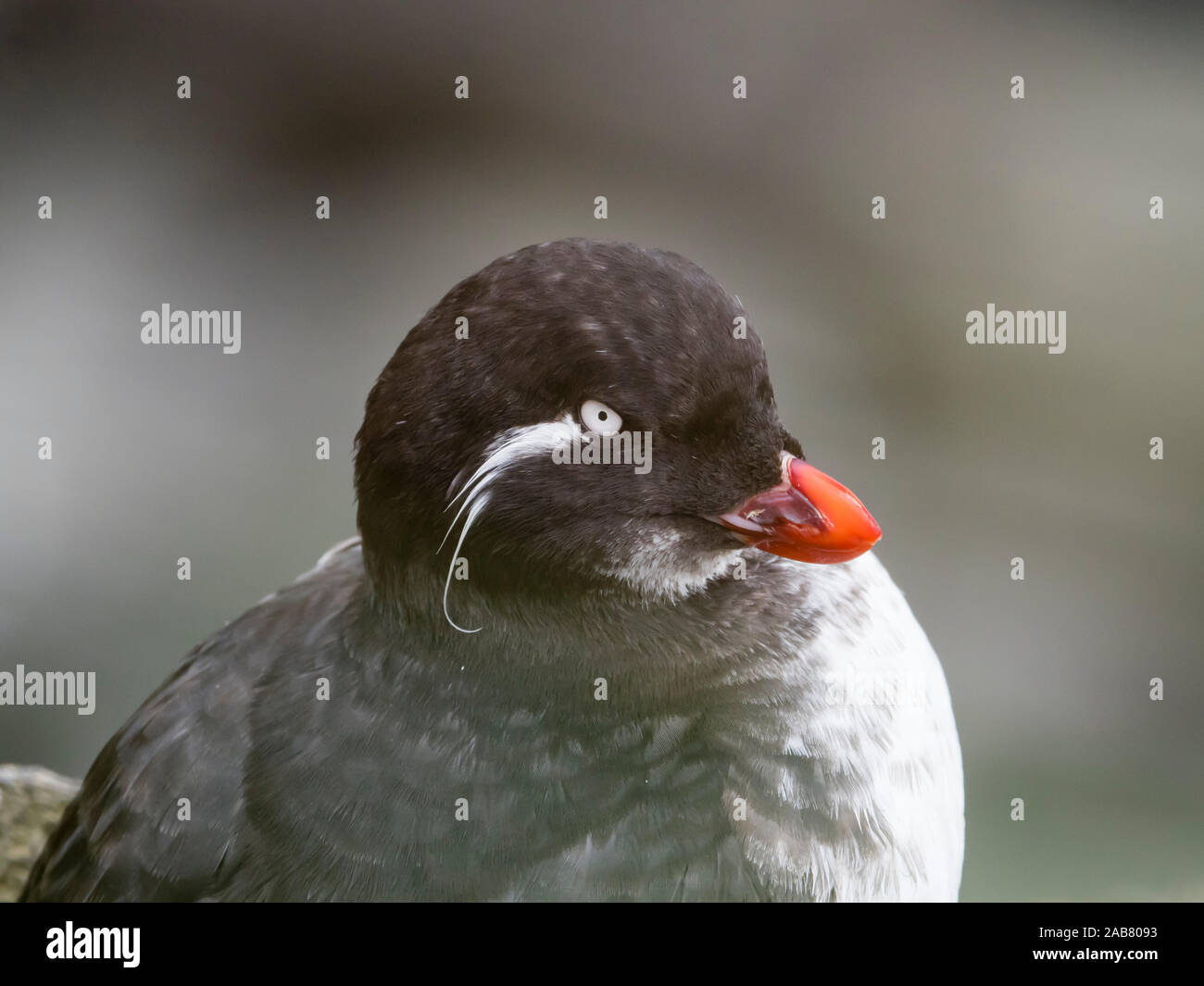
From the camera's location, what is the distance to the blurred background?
→ 15.1 feet

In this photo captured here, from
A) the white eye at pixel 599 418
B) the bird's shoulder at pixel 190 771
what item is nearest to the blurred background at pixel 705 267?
the bird's shoulder at pixel 190 771

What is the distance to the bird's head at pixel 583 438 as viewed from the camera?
1972mm

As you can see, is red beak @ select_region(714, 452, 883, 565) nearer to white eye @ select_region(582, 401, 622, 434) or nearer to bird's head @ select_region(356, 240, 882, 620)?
bird's head @ select_region(356, 240, 882, 620)

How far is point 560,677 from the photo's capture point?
2178 millimetres

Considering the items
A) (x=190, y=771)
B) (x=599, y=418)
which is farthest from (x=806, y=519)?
(x=190, y=771)

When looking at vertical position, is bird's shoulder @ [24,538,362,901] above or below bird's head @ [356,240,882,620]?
below

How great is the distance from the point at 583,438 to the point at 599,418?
0.14 ft

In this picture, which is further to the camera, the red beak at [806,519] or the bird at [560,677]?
the red beak at [806,519]

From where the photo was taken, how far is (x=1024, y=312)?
5.03 metres

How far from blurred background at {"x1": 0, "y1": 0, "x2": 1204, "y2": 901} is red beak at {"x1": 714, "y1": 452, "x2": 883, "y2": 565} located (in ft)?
8.80

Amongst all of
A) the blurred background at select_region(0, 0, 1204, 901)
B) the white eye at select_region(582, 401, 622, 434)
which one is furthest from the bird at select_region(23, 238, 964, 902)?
the blurred background at select_region(0, 0, 1204, 901)

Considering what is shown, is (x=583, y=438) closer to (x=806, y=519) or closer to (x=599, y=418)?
(x=599, y=418)

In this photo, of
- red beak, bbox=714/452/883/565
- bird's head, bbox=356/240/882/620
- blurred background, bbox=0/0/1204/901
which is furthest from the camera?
blurred background, bbox=0/0/1204/901

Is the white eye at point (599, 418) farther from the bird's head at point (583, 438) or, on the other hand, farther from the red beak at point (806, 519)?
the red beak at point (806, 519)
